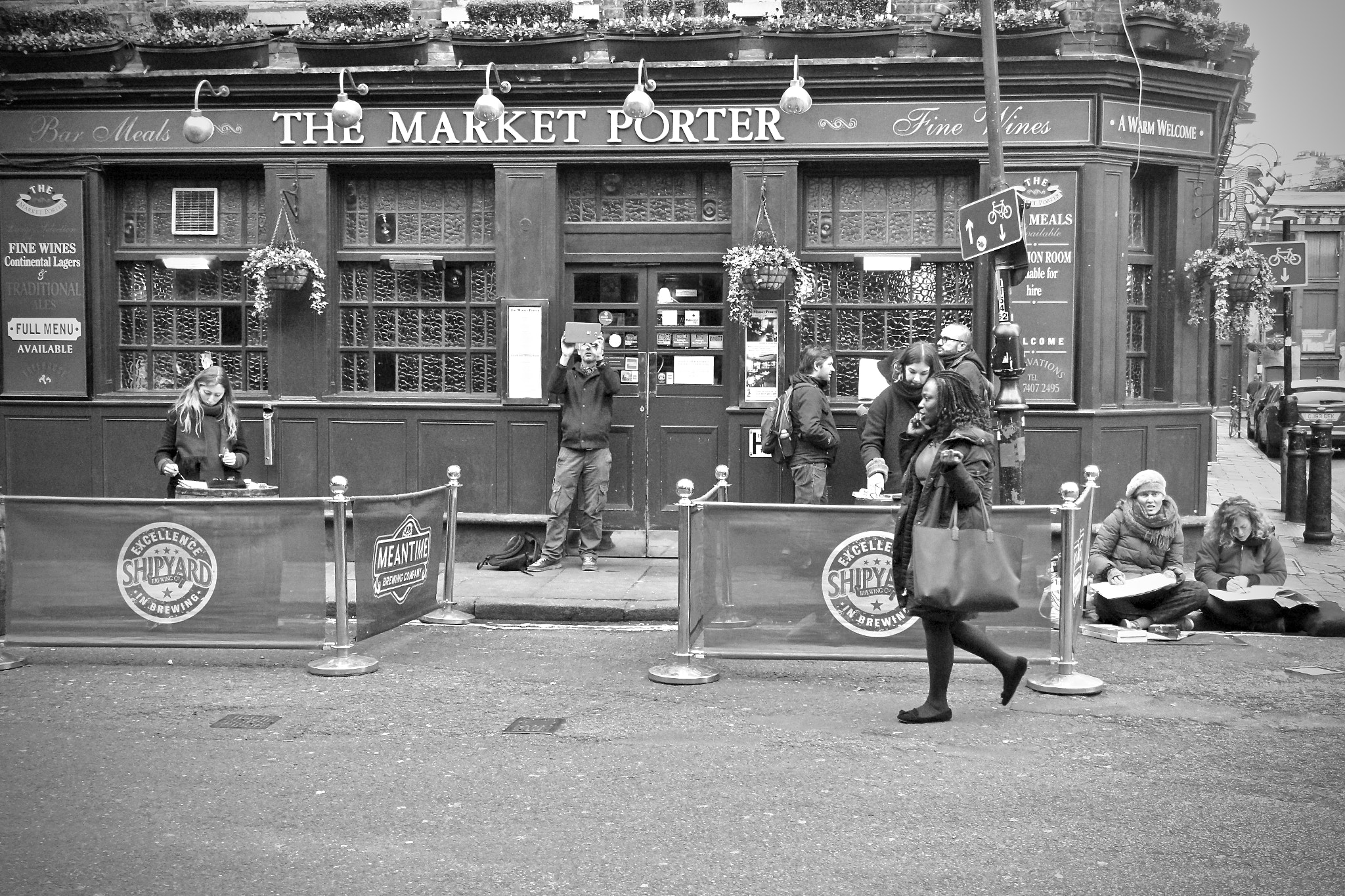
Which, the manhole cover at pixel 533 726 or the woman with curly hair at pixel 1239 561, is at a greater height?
the woman with curly hair at pixel 1239 561

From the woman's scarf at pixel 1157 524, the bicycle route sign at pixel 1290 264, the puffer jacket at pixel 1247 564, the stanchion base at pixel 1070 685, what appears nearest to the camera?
the stanchion base at pixel 1070 685

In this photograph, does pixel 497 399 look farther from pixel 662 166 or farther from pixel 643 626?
pixel 643 626

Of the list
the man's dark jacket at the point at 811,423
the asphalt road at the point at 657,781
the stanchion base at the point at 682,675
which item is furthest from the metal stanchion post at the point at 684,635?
the man's dark jacket at the point at 811,423

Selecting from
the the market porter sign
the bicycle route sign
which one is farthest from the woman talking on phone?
the bicycle route sign

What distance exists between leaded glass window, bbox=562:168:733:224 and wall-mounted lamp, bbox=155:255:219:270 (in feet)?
11.7

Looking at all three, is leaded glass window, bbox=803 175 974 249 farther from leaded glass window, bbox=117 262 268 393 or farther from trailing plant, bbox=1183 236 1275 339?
leaded glass window, bbox=117 262 268 393

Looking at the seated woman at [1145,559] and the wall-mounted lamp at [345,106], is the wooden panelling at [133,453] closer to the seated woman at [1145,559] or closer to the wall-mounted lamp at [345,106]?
the wall-mounted lamp at [345,106]

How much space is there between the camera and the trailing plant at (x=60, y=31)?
1312 centimetres

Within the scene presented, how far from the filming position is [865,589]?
25.6 feet

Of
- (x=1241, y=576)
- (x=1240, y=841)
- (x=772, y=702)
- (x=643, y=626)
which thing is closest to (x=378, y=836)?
(x=772, y=702)

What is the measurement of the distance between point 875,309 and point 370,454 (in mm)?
5103

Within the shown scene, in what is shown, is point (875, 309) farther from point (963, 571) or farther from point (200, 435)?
point (963, 571)

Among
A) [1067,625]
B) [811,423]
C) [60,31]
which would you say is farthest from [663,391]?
[60,31]

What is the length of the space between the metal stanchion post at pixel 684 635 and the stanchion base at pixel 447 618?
2.36 m
